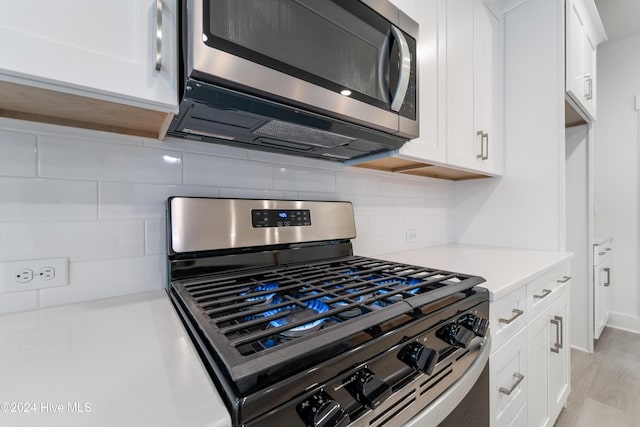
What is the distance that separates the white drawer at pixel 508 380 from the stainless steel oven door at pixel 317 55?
0.83 metres

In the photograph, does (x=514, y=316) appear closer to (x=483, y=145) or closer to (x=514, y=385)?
(x=514, y=385)

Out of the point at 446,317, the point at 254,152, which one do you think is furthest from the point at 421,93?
the point at 446,317

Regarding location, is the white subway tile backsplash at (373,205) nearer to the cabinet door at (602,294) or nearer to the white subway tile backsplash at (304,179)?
the white subway tile backsplash at (304,179)

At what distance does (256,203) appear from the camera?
0.95 metres

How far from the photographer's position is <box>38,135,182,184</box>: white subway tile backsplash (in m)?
0.69

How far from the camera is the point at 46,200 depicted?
27.1 inches

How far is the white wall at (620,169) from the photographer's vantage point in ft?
8.23

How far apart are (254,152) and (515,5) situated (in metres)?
1.93

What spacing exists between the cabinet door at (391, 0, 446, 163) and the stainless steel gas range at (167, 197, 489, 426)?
42 centimetres

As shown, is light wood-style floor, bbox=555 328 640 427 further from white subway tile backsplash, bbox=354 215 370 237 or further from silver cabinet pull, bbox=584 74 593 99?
silver cabinet pull, bbox=584 74 593 99

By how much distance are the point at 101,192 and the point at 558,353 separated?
208 cm

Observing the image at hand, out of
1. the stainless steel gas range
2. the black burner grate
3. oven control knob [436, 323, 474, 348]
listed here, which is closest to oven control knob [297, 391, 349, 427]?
the stainless steel gas range

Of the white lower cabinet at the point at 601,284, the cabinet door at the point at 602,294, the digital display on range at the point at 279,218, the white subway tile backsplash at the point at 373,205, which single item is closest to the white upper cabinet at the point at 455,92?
the white subway tile backsplash at the point at 373,205

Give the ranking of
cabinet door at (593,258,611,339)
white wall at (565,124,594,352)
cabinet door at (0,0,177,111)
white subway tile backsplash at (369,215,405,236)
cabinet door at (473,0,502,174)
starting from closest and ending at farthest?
1. cabinet door at (0,0,177,111)
2. white subway tile backsplash at (369,215,405,236)
3. cabinet door at (473,0,502,174)
4. white wall at (565,124,594,352)
5. cabinet door at (593,258,611,339)
